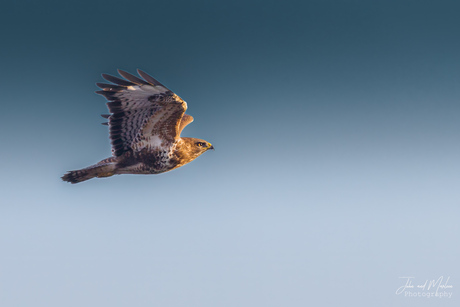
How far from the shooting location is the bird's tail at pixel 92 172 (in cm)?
1027

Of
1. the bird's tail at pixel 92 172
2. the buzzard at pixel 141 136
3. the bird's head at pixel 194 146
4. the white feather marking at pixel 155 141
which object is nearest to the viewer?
the buzzard at pixel 141 136

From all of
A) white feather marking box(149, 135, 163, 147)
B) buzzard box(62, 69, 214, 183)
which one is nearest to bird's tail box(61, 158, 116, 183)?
buzzard box(62, 69, 214, 183)

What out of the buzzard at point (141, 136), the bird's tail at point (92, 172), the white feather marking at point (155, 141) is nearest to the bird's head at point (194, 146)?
the buzzard at point (141, 136)

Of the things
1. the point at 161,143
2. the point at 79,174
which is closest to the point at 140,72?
the point at 161,143

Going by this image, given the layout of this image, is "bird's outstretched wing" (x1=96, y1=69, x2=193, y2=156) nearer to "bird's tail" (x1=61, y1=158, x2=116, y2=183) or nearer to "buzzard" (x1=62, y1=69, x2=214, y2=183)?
"buzzard" (x1=62, y1=69, x2=214, y2=183)

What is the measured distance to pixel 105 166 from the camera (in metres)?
10.4

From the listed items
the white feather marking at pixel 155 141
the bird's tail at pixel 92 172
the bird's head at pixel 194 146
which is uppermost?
the bird's head at pixel 194 146

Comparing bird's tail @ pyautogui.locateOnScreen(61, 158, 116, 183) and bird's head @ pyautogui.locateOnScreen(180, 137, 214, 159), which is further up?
bird's head @ pyautogui.locateOnScreen(180, 137, 214, 159)

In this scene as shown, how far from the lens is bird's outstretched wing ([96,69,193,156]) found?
9.78 meters

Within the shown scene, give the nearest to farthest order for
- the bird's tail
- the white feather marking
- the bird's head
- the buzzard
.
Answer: the buzzard → the bird's tail → the white feather marking → the bird's head

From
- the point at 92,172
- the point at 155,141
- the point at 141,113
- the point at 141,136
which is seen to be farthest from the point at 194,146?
the point at 92,172

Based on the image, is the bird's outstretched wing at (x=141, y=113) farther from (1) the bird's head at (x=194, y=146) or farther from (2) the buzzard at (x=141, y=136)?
(1) the bird's head at (x=194, y=146)

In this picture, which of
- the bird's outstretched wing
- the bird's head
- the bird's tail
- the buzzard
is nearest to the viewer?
the bird's outstretched wing

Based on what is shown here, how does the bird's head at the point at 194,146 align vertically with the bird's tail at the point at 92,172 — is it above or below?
above
